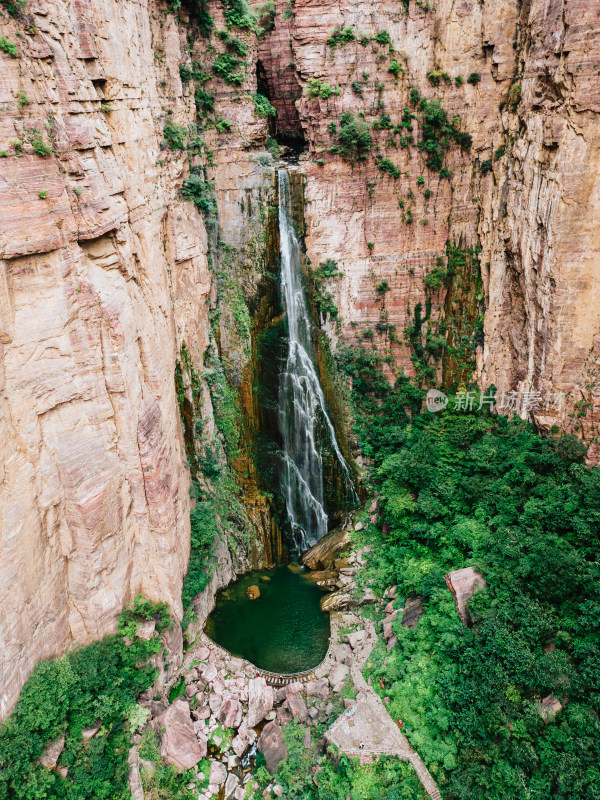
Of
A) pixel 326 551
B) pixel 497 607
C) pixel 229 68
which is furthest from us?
pixel 326 551

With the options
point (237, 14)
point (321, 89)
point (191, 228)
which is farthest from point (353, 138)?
point (191, 228)

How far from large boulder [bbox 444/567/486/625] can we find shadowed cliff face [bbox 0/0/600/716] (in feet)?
16.1

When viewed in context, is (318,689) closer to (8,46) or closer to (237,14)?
(8,46)

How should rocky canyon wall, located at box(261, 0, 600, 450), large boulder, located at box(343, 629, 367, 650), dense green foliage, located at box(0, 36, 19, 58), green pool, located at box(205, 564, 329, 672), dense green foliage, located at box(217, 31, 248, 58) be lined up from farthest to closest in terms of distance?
dense green foliage, located at box(217, 31, 248, 58), green pool, located at box(205, 564, 329, 672), large boulder, located at box(343, 629, 367, 650), rocky canyon wall, located at box(261, 0, 600, 450), dense green foliage, located at box(0, 36, 19, 58)

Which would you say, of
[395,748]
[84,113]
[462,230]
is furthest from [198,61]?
[395,748]

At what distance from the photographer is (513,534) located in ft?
47.0

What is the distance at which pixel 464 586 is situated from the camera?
14.4 metres

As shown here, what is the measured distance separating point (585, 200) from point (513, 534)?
885 centimetres

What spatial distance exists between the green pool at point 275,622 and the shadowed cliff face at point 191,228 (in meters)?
3.32

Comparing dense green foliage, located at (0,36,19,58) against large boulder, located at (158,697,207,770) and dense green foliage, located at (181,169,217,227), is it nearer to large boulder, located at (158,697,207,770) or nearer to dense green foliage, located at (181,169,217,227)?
dense green foliage, located at (181,169,217,227)

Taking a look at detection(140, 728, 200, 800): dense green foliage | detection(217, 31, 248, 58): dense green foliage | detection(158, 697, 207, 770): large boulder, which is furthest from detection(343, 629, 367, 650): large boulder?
detection(217, 31, 248, 58): dense green foliage

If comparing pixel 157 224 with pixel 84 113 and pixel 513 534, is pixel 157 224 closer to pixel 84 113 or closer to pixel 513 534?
pixel 84 113

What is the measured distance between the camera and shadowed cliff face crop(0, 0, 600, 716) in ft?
35.2

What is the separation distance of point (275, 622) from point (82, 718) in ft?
22.5
